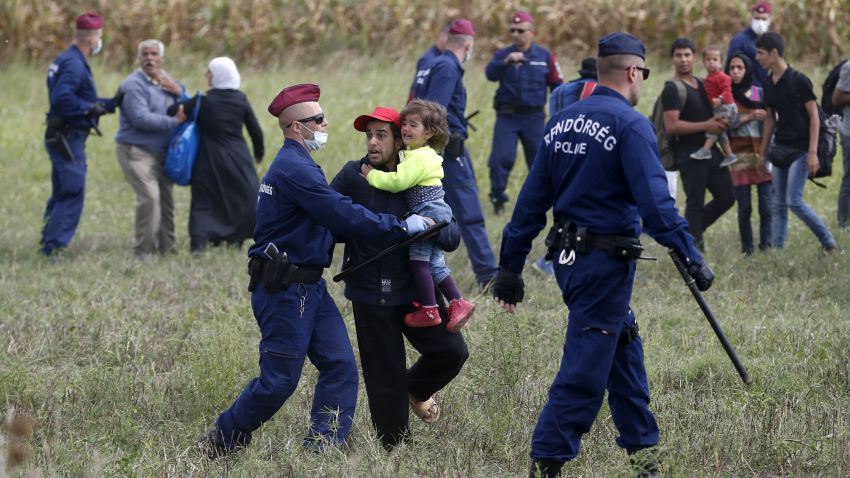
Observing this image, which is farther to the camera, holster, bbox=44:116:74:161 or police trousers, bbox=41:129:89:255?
police trousers, bbox=41:129:89:255

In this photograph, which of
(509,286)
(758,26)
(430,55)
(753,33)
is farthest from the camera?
(753,33)

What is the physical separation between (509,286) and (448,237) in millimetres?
529

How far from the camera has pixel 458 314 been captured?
574 cm

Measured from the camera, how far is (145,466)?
5.29 meters

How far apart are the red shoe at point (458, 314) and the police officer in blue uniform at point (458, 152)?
12.2ft

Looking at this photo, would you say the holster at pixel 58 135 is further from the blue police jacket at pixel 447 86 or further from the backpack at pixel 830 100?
the backpack at pixel 830 100

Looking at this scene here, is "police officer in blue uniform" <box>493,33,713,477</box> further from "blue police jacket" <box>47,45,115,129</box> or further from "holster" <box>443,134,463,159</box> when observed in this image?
"blue police jacket" <box>47,45,115,129</box>

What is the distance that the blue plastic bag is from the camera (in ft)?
37.4

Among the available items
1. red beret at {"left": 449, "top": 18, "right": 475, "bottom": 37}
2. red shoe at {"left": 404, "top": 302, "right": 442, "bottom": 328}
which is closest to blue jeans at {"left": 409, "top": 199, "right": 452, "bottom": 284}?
red shoe at {"left": 404, "top": 302, "right": 442, "bottom": 328}

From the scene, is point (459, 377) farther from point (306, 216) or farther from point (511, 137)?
point (511, 137)

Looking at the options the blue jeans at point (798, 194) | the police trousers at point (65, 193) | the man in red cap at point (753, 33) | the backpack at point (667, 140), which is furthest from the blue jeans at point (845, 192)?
the police trousers at point (65, 193)

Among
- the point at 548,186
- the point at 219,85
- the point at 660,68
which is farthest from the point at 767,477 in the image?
the point at 660,68

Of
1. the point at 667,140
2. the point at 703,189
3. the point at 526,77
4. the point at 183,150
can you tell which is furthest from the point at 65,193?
the point at 703,189

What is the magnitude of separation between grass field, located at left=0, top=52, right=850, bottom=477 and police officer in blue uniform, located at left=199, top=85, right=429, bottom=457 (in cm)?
19
